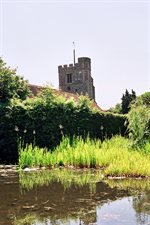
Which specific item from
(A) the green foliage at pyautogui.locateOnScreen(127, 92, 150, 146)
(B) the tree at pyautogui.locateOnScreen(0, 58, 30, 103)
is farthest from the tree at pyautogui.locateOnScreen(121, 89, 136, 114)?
(A) the green foliage at pyautogui.locateOnScreen(127, 92, 150, 146)

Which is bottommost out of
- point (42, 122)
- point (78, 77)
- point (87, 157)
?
point (87, 157)

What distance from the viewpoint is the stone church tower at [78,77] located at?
6475cm

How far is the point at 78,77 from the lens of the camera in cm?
6494

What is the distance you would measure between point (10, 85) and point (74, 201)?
1336 cm

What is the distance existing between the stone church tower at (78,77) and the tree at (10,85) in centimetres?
4383

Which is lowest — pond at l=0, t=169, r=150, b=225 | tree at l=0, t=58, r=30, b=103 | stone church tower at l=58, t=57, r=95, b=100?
pond at l=0, t=169, r=150, b=225

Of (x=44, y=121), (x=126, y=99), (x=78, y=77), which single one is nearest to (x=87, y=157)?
(x=44, y=121)

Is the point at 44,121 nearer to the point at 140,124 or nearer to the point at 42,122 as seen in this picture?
the point at 42,122

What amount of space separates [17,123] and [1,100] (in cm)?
239

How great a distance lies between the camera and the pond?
518cm

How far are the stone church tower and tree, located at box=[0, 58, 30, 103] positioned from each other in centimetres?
4383

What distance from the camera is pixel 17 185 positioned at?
8594 mm

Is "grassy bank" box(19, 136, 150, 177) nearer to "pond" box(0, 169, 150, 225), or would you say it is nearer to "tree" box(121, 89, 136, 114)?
"pond" box(0, 169, 150, 225)

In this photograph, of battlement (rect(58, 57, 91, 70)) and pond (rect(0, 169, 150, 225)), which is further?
battlement (rect(58, 57, 91, 70))
